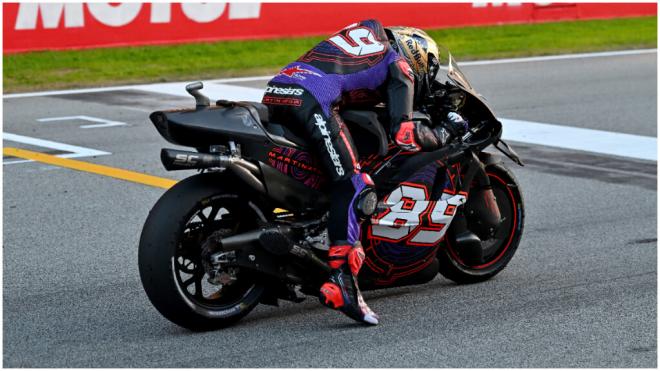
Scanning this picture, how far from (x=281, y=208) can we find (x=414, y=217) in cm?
75

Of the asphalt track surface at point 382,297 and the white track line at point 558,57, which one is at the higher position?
the asphalt track surface at point 382,297

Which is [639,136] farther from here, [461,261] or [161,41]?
[161,41]

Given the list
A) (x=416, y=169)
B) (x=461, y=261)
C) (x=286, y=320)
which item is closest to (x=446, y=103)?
(x=416, y=169)

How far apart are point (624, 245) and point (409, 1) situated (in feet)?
44.2

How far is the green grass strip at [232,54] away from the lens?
16.9 metres

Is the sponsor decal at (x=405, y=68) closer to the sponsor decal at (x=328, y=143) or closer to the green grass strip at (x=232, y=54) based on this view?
the sponsor decal at (x=328, y=143)

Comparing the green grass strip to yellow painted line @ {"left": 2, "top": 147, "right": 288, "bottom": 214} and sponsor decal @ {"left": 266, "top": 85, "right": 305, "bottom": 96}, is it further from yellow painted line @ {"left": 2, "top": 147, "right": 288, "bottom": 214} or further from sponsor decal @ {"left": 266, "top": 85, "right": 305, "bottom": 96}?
sponsor decal @ {"left": 266, "top": 85, "right": 305, "bottom": 96}

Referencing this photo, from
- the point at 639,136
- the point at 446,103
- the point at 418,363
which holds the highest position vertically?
the point at 446,103

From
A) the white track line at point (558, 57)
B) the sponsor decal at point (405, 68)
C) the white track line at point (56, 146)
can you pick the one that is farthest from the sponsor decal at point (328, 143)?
the white track line at point (558, 57)

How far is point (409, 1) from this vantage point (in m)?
21.0

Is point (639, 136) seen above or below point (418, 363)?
below

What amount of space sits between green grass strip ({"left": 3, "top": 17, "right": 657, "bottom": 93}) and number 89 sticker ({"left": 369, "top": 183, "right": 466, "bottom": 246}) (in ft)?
34.1

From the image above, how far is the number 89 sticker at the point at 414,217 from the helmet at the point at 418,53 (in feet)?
1.71

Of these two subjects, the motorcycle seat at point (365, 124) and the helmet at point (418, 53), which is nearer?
the motorcycle seat at point (365, 124)
